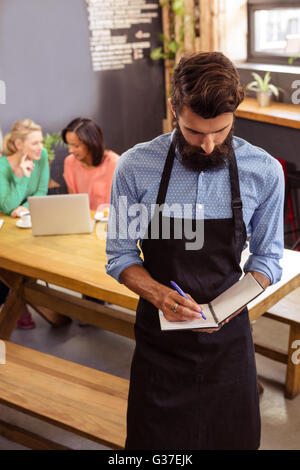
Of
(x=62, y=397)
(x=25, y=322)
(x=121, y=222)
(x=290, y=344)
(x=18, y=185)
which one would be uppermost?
(x=121, y=222)

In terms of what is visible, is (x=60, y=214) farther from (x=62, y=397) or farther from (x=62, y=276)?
(x=62, y=397)

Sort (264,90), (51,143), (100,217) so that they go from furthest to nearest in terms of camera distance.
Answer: (51,143)
(264,90)
(100,217)

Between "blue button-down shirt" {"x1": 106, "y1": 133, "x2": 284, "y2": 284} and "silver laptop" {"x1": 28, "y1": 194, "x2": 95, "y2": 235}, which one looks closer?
"blue button-down shirt" {"x1": 106, "y1": 133, "x2": 284, "y2": 284}

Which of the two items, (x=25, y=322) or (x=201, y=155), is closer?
(x=201, y=155)

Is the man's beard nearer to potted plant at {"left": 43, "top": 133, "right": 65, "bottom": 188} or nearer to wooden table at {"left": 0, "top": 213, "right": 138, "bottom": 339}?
wooden table at {"left": 0, "top": 213, "right": 138, "bottom": 339}

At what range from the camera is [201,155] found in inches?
66.5

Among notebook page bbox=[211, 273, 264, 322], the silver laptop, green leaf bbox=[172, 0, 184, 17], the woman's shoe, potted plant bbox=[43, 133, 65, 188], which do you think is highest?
green leaf bbox=[172, 0, 184, 17]

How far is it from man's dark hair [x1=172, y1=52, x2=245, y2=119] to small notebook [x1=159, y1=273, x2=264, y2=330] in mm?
522

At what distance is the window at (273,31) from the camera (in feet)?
17.2

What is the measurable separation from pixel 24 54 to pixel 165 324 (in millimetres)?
4052

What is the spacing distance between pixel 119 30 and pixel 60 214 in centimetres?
296

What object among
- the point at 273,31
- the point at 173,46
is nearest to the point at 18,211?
the point at 173,46

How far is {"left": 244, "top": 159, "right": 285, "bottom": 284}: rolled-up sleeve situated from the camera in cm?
173

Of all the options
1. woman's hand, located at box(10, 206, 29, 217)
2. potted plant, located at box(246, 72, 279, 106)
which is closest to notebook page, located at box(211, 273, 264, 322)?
woman's hand, located at box(10, 206, 29, 217)
